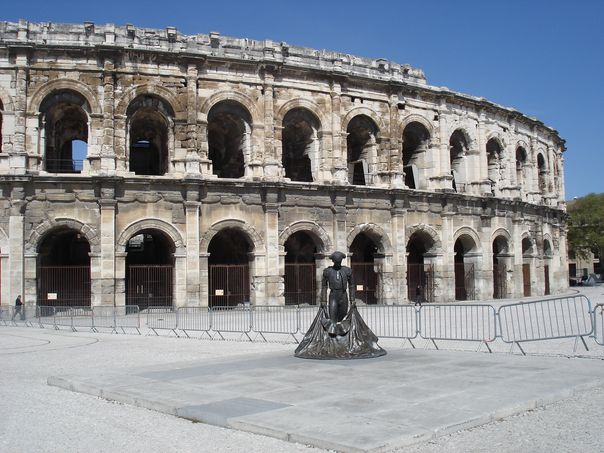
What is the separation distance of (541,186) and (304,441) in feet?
114

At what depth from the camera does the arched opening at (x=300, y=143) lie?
2569 centimetres

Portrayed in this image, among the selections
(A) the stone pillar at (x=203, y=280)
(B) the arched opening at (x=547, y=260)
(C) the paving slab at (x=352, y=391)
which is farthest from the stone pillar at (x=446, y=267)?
(C) the paving slab at (x=352, y=391)

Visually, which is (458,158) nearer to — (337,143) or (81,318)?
(337,143)

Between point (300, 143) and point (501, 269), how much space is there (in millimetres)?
11988

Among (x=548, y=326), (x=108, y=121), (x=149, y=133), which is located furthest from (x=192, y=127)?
(x=548, y=326)

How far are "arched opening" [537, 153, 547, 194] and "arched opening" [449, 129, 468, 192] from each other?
8.30 metres

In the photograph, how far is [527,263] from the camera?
109ft

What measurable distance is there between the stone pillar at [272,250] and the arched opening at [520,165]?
16.0m

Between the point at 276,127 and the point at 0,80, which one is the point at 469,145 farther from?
the point at 0,80


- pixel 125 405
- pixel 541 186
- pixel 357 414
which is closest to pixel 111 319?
pixel 125 405

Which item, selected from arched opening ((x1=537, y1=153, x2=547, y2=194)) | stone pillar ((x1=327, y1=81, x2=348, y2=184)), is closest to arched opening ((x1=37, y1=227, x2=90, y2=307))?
stone pillar ((x1=327, y1=81, x2=348, y2=184))

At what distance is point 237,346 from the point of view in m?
13.4

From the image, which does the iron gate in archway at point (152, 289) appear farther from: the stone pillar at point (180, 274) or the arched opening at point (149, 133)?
the arched opening at point (149, 133)

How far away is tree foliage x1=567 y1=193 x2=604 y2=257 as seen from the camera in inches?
2002
